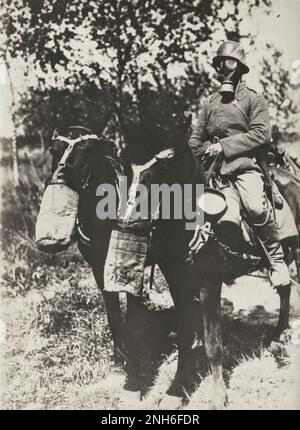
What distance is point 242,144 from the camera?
432cm

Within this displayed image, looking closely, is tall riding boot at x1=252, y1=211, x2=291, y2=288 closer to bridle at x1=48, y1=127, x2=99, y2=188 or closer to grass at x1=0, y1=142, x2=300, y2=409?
grass at x1=0, y1=142, x2=300, y2=409

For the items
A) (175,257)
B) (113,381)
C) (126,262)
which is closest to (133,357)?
(113,381)

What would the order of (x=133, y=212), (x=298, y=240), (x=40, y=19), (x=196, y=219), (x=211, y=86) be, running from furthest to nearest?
(x=211, y=86)
(x=40, y=19)
(x=298, y=240)
(x=196, y=219)
(x=133, y=212)

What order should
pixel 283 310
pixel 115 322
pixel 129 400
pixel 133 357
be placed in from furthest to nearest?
pixel 283 310 < pixel 115 322 < pixel 133 357 < pixel 129 400

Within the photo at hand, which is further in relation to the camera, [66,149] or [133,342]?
[133,342]

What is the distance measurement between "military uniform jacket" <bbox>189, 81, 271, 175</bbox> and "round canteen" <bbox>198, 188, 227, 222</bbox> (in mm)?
373

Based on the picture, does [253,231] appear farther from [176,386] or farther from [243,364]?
[176,386]

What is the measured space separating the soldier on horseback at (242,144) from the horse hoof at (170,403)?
121 cm

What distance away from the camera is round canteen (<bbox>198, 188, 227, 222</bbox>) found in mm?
4051

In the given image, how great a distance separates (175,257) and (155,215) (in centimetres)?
49

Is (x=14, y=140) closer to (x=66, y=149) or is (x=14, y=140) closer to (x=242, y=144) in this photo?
(x=66, y=149)
